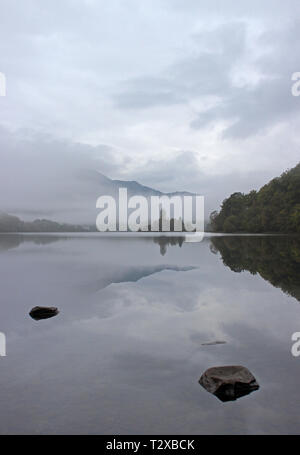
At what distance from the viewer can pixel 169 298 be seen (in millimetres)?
20062

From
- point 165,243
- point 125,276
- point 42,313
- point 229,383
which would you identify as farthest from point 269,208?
point 229,383

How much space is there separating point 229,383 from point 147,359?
344 cm

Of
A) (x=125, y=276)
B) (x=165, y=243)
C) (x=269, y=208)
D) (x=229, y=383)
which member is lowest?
(x=165, y=243)

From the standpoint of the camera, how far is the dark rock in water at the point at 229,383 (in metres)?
8.24

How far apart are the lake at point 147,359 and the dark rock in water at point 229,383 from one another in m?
0.22

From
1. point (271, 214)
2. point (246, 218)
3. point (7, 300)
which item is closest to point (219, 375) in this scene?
point (7, 300)

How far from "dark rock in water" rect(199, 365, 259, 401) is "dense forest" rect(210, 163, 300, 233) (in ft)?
378

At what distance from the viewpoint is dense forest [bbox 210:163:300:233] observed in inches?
4734

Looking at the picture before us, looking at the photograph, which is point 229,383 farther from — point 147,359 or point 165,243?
point 165,243

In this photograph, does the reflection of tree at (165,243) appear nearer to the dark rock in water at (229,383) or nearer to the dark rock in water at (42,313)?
the dark rock in water at (42,313)

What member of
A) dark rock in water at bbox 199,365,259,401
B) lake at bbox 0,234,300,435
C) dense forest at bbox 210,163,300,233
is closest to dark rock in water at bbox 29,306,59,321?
lake at bbox 0,234,300,435

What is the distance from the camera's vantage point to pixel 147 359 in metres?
10.8

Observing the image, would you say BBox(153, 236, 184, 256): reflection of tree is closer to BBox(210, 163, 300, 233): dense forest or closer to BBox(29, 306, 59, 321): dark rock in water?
BBox(29, 306, 59, 321): dark rock in water
